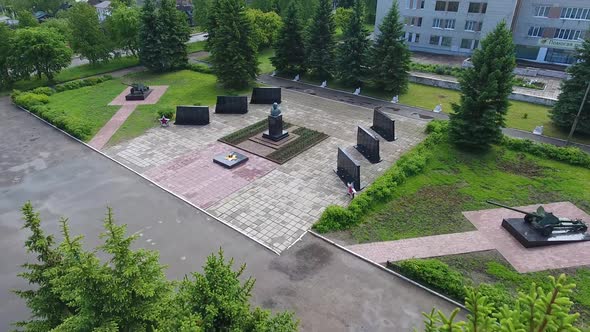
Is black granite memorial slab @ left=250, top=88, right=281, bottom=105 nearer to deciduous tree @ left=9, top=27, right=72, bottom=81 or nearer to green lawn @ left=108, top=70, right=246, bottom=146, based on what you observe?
green lawn @ left=108, top=70, right=246, bottom=146

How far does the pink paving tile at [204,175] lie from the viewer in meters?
18.3

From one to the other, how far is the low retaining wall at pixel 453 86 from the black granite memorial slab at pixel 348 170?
16.4 meters

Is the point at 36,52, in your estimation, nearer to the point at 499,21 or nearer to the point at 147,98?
the point at 147,98

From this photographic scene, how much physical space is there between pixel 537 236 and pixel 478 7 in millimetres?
34649

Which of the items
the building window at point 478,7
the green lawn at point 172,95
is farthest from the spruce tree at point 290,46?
the building window at point 478,7

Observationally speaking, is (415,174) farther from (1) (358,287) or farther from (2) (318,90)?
(2) (318,90)

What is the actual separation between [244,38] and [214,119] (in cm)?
959

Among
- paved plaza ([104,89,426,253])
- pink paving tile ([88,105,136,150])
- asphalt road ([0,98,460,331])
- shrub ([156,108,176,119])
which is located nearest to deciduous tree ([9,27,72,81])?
pink paving tile ([88,105,136,150])

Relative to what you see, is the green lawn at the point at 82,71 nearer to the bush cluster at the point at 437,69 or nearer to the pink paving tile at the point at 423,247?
the bush cluster at the point at 437,69

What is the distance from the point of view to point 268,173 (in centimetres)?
2006

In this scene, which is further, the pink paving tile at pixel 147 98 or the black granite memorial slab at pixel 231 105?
the pink paving tile at pixel 147 98

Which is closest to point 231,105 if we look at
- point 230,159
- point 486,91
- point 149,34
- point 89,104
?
point 230,159

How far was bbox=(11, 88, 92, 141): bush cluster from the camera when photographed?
79.3ft

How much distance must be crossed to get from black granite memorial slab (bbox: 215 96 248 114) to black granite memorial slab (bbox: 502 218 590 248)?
61.9ft
